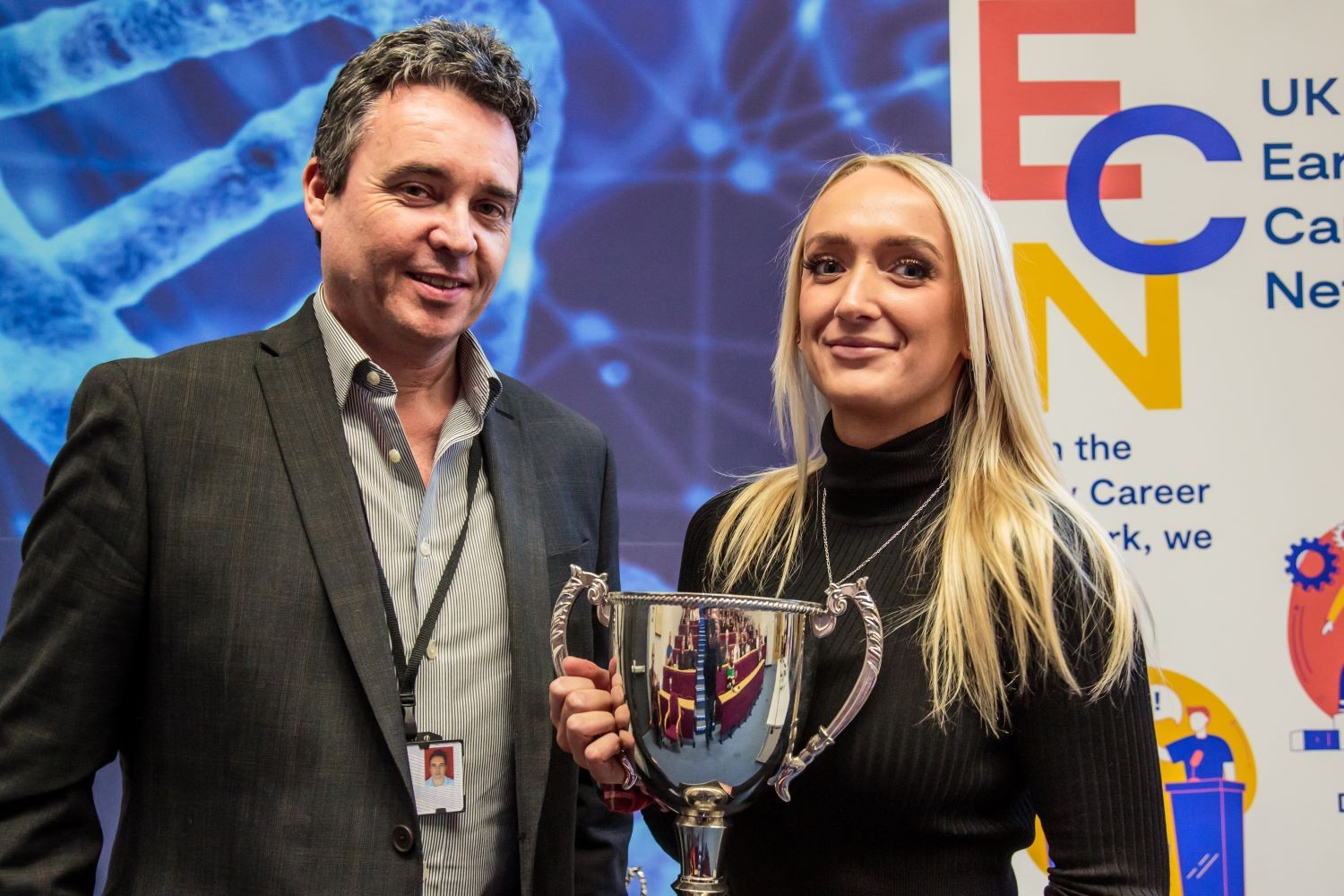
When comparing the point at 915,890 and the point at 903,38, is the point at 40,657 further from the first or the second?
the point at 903,38

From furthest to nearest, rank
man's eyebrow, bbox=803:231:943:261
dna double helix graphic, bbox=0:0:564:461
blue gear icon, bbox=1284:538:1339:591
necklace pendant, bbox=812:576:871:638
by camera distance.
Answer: blue gear icon, bbox=1284:538:1339:591 → dna double helix graphic, bbox=0:0:564:461 → man's eyebrow, bbox=803:231:943:261 → necklace pendant, bbox=812:576:871:638

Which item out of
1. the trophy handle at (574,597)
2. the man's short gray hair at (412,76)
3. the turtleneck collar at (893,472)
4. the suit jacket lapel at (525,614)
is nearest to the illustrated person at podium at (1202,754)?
the turtleneck collar at (893,472)

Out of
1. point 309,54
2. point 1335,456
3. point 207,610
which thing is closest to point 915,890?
point 207,610

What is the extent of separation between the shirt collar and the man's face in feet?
0.11

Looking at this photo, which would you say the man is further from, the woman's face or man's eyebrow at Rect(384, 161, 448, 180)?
the woman's face

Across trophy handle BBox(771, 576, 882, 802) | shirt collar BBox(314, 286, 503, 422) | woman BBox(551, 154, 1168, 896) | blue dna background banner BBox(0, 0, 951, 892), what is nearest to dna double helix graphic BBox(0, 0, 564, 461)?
blue dna background banner BBox(0, 0, 951, 892)

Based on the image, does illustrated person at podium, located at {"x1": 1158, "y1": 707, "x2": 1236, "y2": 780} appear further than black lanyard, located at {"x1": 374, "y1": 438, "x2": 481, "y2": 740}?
Yes

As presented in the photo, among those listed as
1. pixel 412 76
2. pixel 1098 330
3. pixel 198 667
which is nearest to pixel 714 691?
pixel 198 667

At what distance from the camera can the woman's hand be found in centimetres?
154

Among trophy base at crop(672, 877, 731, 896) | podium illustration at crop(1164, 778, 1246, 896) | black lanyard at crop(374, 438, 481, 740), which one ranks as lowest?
podium illustration at crop(1164, 778, 1246, 896)

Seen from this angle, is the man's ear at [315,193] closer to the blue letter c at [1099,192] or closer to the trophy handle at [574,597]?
the trophy handle at [574,597]

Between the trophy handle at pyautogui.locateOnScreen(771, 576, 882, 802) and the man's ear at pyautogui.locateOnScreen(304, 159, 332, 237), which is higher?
the man's ear at pyautogui.locateOnScreen(304, 159, 332, 237)

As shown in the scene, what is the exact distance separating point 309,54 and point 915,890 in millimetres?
2343

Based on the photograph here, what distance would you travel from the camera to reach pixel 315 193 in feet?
6.07
